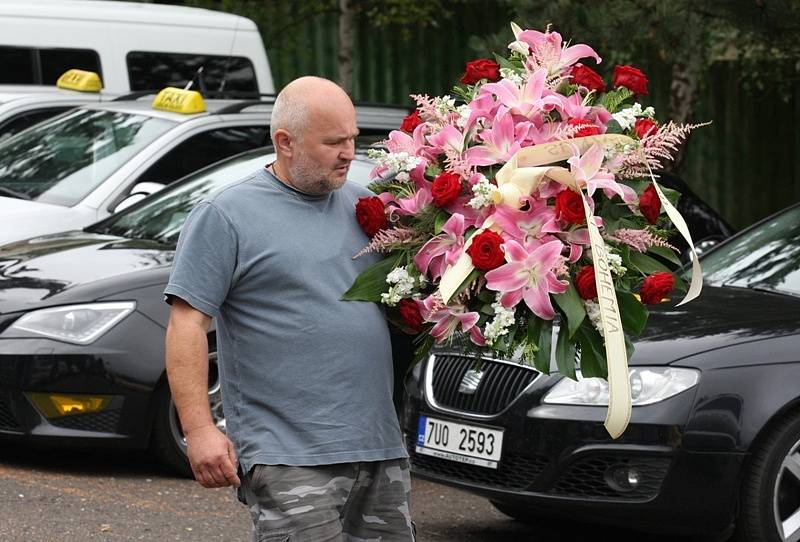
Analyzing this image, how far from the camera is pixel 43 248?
7.05 metres

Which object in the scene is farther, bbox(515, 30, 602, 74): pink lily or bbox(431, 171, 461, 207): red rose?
bbox(515, 30, 602, 74): pink lily

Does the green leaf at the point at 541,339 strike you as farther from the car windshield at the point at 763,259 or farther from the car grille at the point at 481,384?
the car windshield at the point at 763,259

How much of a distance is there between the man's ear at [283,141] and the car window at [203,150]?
4834mm

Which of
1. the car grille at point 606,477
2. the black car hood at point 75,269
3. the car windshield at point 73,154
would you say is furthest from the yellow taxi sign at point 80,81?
the car grille at point 606,477

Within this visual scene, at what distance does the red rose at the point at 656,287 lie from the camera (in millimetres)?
3625

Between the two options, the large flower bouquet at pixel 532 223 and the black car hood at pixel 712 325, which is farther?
the black car hood at pixel 712 325

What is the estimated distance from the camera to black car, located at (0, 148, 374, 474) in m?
6.30

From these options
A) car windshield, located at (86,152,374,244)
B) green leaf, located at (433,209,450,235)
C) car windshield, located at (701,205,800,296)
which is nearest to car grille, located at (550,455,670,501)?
car windshield, located at (701,205,800,296)

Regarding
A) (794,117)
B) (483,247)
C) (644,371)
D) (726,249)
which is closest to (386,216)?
(483,247)

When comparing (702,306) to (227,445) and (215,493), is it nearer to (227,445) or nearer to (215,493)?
(215,493)

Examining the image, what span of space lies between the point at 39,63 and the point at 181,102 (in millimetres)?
3282

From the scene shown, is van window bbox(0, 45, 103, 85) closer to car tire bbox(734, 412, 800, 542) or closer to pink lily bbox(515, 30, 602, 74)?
car tire bbox(734, 412, 800, 542)

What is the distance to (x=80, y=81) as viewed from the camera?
1072 centimetres

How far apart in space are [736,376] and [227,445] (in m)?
2.32
